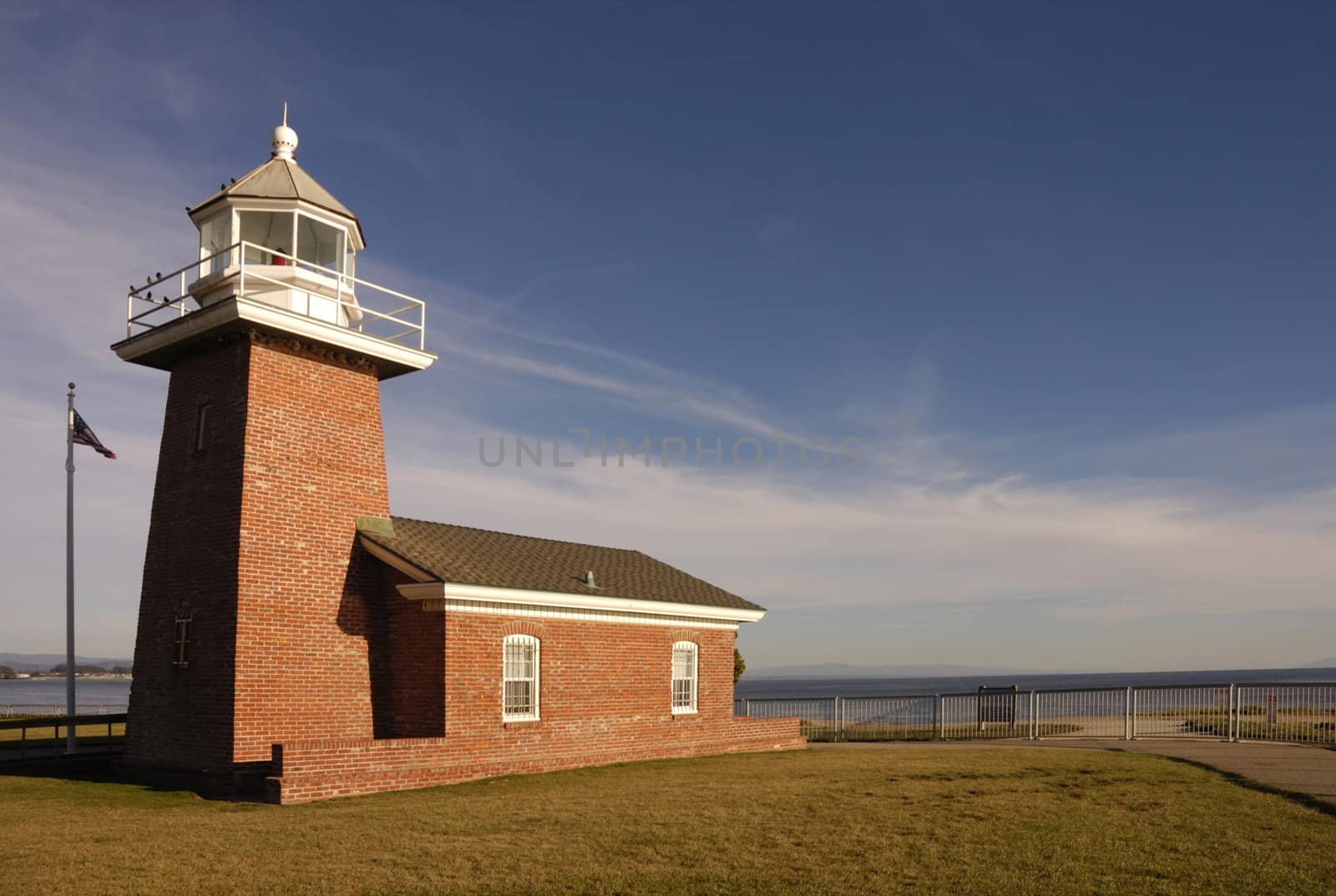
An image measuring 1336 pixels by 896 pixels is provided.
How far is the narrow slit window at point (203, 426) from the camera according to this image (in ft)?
58.9

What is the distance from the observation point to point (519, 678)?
62.3 ft

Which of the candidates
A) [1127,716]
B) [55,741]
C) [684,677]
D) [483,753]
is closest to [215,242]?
[483,753]

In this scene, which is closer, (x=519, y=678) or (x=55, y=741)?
(x=519, y=678)

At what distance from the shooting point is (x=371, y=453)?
19375mm

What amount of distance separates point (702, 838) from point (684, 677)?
11.9 m

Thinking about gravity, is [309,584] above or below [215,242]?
below

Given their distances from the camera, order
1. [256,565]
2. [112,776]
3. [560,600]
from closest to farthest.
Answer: [256,565] → [112,776] → [560,600]

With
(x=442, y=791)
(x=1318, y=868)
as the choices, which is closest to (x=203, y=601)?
(x=442, y=791)

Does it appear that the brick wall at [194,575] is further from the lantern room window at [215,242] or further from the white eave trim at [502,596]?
the white eave trim at [502,596]

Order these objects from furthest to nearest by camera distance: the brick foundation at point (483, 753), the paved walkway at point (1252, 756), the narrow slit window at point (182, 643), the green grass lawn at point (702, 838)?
the narrow slit window at point (182, 643)
the paved walkway at point (1252, 756)
the brick foundation at point (483, 753)
the green grass lawn at point (702, 838)

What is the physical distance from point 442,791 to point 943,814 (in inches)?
292

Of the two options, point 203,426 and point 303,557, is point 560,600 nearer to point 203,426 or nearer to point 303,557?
point 303,557

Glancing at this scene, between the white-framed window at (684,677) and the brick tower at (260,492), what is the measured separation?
22.5 ft

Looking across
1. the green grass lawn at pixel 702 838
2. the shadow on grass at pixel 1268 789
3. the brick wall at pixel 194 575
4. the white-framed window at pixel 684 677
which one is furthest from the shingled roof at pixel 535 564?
the shadow on grass at pixel 1268 789
